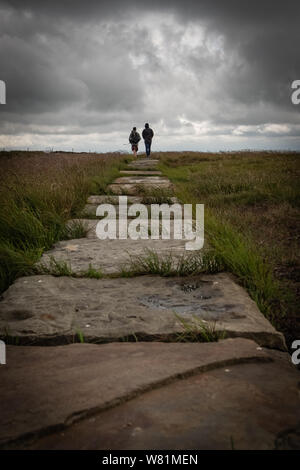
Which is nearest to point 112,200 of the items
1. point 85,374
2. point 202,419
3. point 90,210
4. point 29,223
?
point 90,210

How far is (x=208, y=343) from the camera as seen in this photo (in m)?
1.14

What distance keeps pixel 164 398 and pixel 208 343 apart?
34cm

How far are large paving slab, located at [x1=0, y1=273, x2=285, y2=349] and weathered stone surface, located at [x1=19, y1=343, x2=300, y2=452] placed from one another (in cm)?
34

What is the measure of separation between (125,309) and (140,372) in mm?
491

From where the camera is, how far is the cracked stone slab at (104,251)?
2.01 meters

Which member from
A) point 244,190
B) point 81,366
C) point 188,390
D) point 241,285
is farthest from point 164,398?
point 244,190

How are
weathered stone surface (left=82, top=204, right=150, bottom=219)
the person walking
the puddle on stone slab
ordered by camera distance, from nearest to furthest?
1. the puddle on stone slab
2. weathered stone surface (left=82, top=204, right=150, bottom=219)
3. the person walking

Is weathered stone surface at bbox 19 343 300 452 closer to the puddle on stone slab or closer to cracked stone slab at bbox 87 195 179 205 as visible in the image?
the puddle on stone slab

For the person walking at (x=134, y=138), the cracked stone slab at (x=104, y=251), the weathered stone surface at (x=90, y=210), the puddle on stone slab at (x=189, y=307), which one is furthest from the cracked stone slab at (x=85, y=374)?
the person walking at (x=134, y=138)

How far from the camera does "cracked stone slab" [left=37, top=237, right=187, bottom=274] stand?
201 cm

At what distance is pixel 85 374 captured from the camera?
0.95 metres

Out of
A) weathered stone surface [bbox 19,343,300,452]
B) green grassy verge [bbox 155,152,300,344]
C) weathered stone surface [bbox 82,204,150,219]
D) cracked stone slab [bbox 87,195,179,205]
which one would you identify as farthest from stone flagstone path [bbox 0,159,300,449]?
cracked stone slab [bbox 87,195,179,205]

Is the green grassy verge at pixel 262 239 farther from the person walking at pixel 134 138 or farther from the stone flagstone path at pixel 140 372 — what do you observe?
the person walking at pixel 134 138

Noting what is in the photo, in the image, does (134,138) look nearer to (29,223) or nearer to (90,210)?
(90,210)
